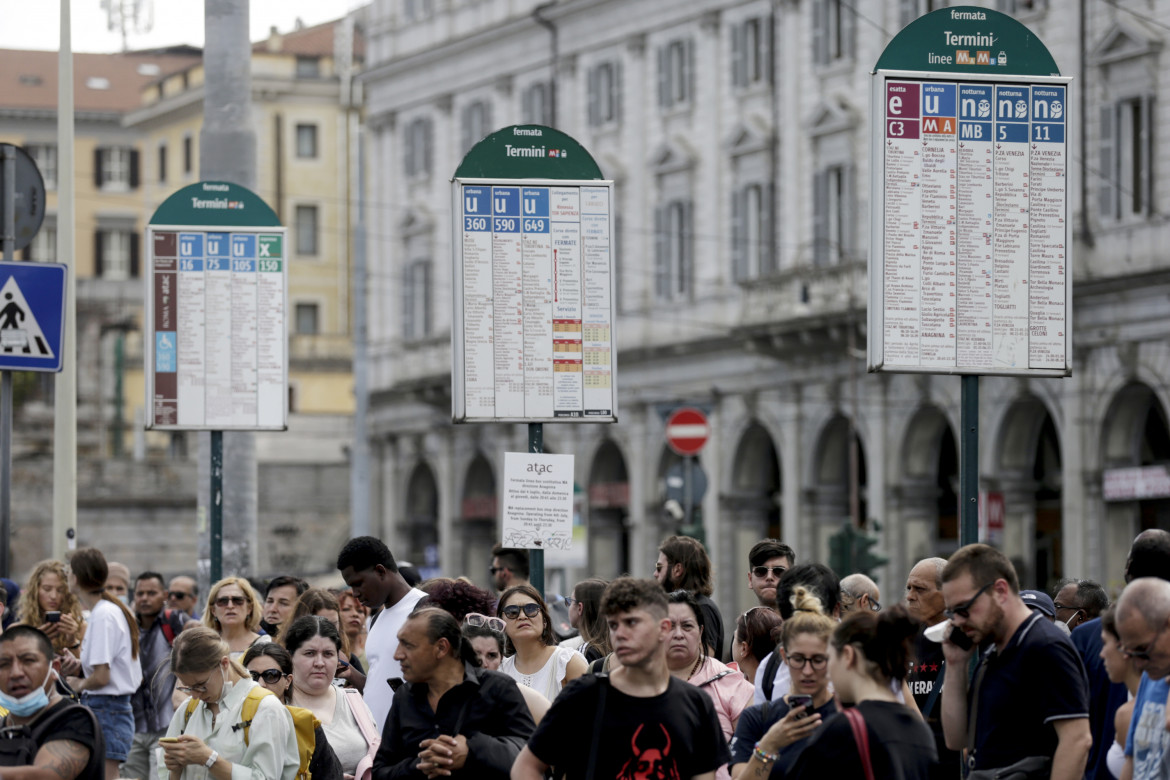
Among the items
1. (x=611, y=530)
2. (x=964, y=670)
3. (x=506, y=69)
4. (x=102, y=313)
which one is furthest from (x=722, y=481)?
(x=102, y=313)

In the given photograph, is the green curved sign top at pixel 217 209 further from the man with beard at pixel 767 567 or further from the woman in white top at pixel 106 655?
the man with beard at pixel 767 567

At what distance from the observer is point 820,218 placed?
145 ft

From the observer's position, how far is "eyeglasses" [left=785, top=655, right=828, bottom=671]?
25.8 feet

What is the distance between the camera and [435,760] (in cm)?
795

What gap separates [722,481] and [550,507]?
1386 inches

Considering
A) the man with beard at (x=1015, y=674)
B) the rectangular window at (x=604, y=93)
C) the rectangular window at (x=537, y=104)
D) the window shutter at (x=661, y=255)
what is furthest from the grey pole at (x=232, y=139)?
the rectangular window at (x=537, y=104)

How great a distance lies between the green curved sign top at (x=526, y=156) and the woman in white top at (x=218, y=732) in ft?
12.6

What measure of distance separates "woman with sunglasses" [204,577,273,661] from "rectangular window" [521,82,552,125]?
4066cm

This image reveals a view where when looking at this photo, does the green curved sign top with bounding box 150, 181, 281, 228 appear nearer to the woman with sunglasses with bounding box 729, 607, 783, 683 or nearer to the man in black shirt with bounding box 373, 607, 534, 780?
the woman with sunglasses with bounding box 729, 607, 783, 683

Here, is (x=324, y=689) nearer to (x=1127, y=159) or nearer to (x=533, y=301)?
(x=533, y=301)

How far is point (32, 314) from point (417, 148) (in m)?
43.4

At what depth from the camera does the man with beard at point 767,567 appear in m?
10.7

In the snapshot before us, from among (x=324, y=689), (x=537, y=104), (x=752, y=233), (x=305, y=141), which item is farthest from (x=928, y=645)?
(x=305, y=141)

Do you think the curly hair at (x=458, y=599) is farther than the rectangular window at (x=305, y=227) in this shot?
No
